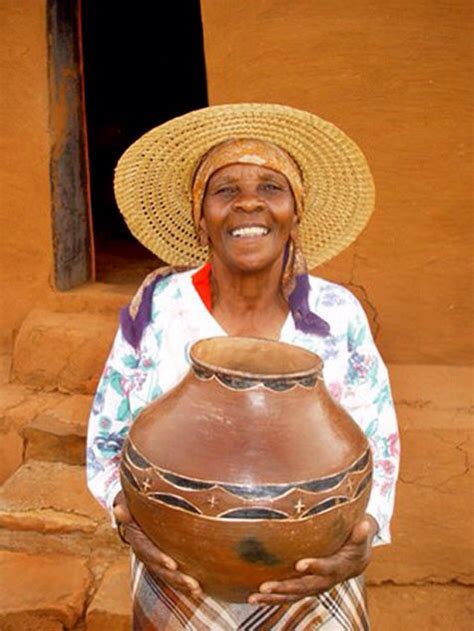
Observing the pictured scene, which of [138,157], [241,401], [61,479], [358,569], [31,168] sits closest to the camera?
[241,401]

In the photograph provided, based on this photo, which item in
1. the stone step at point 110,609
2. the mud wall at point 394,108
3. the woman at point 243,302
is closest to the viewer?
the woman at point 243,302

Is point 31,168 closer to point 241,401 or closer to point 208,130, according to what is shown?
Result: point 208,130

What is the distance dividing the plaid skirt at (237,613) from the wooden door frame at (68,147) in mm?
2552

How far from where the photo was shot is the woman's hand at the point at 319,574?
142 cm

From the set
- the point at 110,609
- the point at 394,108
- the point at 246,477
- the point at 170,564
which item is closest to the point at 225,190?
the point at 246,477

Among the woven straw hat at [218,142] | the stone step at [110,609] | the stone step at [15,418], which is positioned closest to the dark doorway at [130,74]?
the stone step at [15,418]

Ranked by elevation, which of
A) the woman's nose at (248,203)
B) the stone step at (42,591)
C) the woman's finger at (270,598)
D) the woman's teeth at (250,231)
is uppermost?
Result: the woman's nose at (248,203)

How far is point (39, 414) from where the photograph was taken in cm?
369

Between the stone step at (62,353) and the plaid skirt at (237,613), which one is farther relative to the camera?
the stone step at (62,353)

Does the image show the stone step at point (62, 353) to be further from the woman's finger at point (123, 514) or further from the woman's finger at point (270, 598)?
the woman's finger at point (270, 598)

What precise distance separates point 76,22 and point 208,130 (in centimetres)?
238

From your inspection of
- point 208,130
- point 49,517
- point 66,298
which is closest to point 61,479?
point 49,517

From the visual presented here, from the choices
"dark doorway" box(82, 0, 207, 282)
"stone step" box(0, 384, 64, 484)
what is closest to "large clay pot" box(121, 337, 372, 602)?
"stone step" box(0, 384, 64, 484)

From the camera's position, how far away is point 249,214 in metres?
1.78
